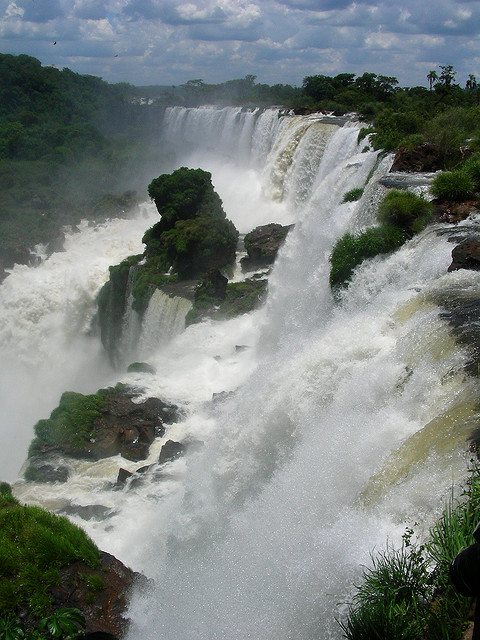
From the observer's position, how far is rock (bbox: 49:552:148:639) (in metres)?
6.02

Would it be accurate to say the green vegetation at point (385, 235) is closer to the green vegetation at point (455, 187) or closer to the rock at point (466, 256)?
the green vegetation at point (455, 187)

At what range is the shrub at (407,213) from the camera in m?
11.4

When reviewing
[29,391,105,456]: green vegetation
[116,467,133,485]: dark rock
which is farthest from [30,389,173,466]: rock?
[116,467,133,485]: dark rock

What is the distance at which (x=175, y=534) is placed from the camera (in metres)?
7.89

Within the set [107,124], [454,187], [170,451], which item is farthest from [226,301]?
[107,124]

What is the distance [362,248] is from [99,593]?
7.85m

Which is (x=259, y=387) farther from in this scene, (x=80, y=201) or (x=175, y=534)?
(x=80, y=201)

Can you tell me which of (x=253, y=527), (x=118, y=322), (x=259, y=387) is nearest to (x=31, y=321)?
(x=118, y=322)

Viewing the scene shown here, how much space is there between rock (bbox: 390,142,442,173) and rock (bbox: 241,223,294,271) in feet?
21.9

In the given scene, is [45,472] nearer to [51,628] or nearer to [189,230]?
[51,628]

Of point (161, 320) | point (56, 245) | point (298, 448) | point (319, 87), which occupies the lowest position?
point (161, 320)

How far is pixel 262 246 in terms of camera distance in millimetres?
21000

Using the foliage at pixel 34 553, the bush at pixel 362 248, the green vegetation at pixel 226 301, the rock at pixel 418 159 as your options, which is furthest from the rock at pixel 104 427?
the rock at pixel 418 159

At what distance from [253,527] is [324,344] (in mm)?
3292
